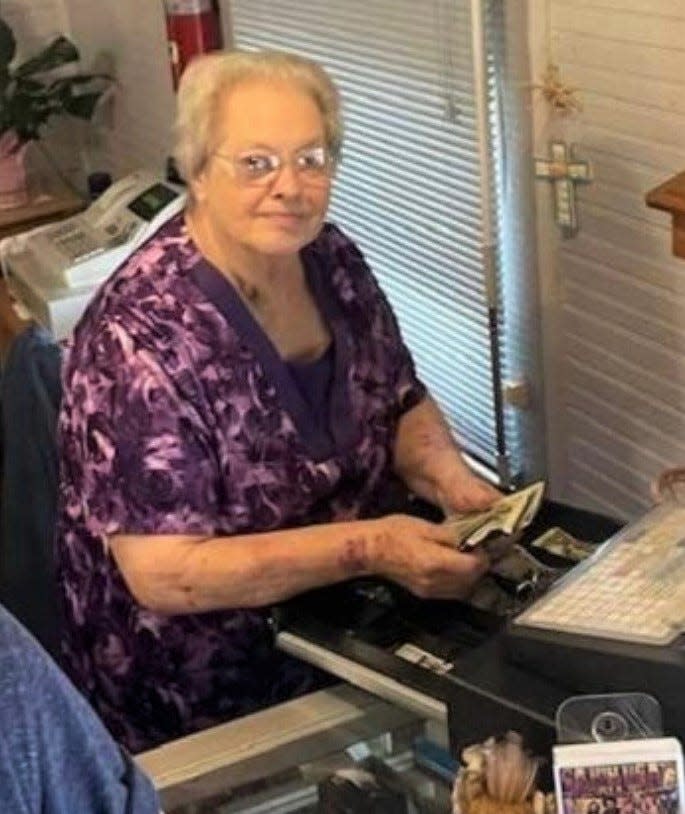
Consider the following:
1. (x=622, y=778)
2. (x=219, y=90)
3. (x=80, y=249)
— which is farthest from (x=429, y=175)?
(x=622, y=778)

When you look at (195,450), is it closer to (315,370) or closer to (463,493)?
(315,370)

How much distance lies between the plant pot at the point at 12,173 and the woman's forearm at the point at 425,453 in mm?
1975

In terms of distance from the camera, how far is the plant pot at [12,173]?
382 centimetres

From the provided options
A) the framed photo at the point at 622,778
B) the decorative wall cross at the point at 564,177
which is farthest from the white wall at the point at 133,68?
the framed photo at the point at 622,778

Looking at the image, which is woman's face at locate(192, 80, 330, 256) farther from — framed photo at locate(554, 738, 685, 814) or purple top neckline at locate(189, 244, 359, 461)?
framed photo at locate(554, 738, 685, 814)

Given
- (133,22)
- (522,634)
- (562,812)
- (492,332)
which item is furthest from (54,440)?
(133,22)

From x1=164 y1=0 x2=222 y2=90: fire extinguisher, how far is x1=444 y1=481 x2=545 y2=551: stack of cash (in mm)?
1712

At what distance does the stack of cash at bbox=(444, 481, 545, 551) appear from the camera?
170 centimetres

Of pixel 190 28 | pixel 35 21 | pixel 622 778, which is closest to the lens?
pixel 622 778

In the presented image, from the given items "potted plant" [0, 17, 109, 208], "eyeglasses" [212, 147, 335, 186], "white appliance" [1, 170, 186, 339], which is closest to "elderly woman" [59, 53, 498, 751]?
"eyeglasses" [212, 147, 335, 186]

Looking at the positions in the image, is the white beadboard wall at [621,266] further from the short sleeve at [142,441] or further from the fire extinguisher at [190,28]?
the fire extinguisher at [190,28]

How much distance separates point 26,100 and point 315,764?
2.56 m

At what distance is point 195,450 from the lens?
72.9 inches

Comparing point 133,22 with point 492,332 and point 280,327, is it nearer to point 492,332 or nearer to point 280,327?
point 492,332
